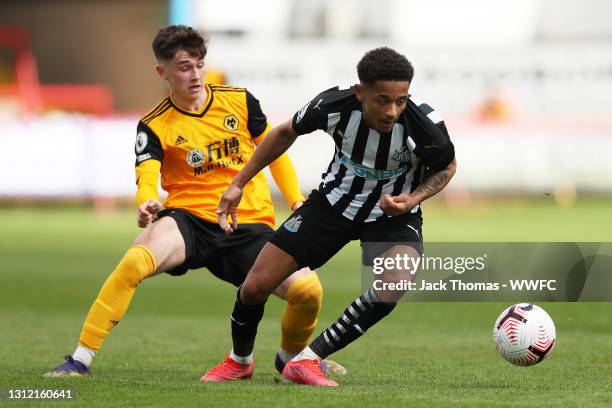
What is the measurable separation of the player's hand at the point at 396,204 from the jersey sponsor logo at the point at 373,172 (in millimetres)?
231

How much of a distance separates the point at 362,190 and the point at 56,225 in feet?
43.4

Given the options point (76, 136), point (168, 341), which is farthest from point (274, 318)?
point (76, 136)

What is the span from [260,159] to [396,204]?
86 cm

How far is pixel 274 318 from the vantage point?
1021 cm

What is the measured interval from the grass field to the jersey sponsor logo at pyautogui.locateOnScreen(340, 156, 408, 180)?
1.11 metres

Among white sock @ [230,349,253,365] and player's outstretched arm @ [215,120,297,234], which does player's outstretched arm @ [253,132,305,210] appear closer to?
player's outstretched arm @ [215,120,297,234]

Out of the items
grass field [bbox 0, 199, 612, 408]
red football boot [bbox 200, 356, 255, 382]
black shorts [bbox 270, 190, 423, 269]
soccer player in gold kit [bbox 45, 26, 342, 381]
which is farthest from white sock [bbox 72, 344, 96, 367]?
black shorts [bbox 270, 190, 423, 269]

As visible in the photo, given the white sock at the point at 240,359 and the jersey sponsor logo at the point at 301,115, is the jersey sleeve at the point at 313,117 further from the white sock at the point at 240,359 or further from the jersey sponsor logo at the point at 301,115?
the white sock at the point at 240,359

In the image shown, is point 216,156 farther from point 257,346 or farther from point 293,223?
point 257,346

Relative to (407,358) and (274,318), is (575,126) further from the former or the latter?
(407,358)

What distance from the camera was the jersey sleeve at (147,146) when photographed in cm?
687

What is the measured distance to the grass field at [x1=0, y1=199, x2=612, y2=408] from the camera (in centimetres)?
575

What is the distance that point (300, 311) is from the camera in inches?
266

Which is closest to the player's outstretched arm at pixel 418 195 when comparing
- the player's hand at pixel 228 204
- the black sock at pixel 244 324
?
the player's hand at pixel 228 204
